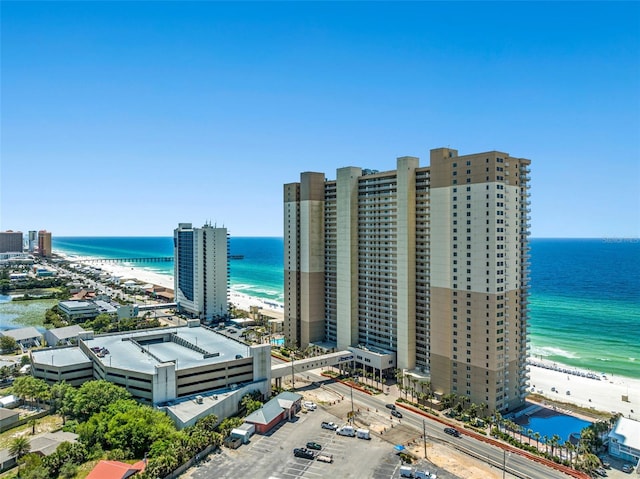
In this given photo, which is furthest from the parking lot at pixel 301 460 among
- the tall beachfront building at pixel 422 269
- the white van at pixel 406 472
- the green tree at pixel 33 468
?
the tall beachfront building at pixel 422 269

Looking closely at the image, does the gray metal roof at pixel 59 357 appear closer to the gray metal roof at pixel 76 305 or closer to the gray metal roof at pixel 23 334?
the gray metal roof at pixel 23 334

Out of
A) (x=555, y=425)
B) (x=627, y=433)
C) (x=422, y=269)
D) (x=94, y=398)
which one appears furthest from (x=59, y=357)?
(x=627, y=433)

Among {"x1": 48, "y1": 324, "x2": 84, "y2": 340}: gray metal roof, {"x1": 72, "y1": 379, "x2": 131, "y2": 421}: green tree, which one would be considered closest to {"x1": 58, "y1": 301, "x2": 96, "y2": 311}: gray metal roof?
{"x1": 48, "y1": 324, "x2": 84, "y2": 340}: gray metal roof

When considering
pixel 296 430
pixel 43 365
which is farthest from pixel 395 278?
pixel 43 365

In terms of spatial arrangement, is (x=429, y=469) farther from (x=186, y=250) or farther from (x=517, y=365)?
(x=186, y=250)

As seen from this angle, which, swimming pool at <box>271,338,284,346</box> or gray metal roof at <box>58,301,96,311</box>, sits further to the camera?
gray metal roof at <box>58,301,96,311</box>

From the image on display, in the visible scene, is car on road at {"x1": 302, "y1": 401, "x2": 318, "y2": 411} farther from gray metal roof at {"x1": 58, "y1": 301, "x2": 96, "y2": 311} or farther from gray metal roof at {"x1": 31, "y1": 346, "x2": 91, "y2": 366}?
gray metal roof at {"x1": 58, "y1": 301, "x2": 96, "y2": 311}
